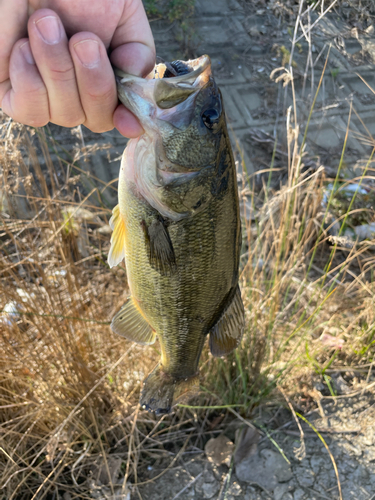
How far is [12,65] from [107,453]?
6.72 feet

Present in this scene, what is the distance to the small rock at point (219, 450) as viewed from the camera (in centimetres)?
237

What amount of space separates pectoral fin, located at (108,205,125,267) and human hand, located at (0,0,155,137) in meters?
0.29

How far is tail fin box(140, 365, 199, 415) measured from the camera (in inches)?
64.4

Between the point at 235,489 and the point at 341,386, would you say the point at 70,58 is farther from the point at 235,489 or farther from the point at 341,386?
the point at 341,386

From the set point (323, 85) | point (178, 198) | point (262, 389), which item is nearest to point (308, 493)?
point (262, 389)

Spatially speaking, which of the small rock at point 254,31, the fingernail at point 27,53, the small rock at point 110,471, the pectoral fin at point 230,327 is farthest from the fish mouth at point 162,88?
the small rock at point 254,31

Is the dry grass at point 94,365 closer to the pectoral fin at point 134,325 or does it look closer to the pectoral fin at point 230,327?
the pectoral fin at point 134,325

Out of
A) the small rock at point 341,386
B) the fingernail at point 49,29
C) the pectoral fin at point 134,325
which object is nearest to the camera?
the fingernail at point 49,29

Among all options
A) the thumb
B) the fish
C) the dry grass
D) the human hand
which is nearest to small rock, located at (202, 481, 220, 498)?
the dry grass

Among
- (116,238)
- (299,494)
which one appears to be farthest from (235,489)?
(116,238)

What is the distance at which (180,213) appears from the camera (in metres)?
1.31

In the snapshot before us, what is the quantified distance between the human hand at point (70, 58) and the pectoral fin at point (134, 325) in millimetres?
666

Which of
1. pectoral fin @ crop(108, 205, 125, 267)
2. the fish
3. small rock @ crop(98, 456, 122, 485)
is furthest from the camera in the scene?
small rock @ crop(98, 456, 122, 485)

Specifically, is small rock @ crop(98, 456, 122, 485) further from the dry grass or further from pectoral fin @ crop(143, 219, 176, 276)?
pectoral fin @ crop(143, 219, 176, 276)
